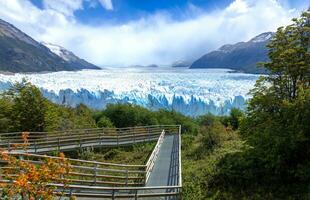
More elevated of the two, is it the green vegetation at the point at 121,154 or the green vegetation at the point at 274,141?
the green vegetation at the point at 274,141

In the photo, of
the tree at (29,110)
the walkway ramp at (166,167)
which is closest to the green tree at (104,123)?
the tree at (29,110)

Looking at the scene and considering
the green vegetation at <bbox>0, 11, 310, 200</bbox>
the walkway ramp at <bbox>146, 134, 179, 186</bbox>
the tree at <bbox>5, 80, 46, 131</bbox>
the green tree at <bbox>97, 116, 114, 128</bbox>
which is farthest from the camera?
the green tree at <bbox>97, 116, 114, 128</bbox>

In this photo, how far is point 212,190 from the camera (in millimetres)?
15508

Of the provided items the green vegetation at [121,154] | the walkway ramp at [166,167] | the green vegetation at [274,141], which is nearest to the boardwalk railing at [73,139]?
the green vegetation at [121,154]

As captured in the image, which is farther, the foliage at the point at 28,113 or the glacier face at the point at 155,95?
the glacier face at the point at 155,95

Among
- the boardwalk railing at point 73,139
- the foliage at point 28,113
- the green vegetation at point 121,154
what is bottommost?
the green vegetation at point 121,154

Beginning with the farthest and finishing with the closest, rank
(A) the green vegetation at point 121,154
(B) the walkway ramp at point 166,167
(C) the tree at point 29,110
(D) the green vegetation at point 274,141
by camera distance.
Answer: (C) the tree at point 29,110
(A) the green vegetation at point 121,154
(B) the walkway ramp at point 166,167
(D) the green vegetation at point 274,141

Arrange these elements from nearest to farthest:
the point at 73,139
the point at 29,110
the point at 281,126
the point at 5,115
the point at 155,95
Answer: the point at 281,126
the point at 73,139
the point at 29,110
the point at 5,115
the point at 155,95

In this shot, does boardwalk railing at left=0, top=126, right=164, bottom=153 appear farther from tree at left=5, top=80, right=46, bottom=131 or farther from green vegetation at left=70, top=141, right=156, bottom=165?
tree at left=5, top=80, right=46, bottom=131

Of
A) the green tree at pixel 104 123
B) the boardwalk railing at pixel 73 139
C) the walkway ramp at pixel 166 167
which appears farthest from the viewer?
the green tree at pixel 104 123

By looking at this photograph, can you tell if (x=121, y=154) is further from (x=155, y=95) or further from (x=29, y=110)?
(x=155, y=95)

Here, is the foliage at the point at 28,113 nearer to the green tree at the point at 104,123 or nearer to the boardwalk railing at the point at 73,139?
the boardwalk railing at the point at 73,139

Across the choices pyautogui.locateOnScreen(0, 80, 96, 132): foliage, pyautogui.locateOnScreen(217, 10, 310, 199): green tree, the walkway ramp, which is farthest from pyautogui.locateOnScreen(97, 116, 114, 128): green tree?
pyautogui.locateOnScreen(217, 10, 310, 199): green tree

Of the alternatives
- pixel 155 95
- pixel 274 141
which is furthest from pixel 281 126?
pixel 155 95
